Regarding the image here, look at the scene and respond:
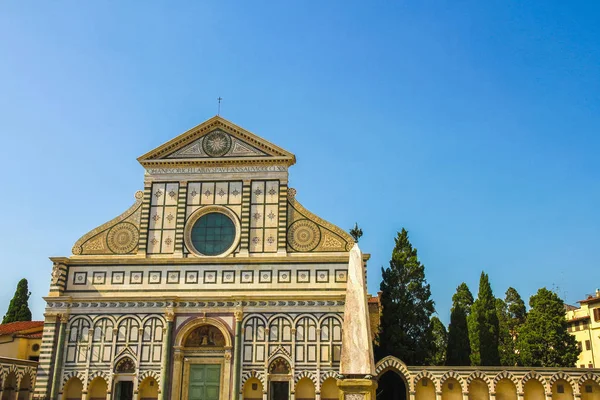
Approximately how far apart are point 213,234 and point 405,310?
35.5 ft

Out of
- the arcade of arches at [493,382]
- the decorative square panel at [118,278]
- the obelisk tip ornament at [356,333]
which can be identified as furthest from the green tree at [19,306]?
the obelisk tip ornament at [356,333]

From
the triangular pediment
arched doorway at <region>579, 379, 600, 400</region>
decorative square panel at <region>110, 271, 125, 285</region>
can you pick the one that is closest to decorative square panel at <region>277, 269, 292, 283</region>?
the triangular pediment

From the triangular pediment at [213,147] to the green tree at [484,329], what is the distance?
14.3m

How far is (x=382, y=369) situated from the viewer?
27.6m

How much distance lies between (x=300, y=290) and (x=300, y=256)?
5.21 feet

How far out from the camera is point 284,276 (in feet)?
97.3

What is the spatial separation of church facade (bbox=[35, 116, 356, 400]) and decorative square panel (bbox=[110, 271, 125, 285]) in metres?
0.05

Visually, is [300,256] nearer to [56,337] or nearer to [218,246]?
[218,246]

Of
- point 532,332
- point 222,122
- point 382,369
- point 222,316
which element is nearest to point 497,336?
point 532,332

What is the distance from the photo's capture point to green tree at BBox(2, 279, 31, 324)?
45.7 m

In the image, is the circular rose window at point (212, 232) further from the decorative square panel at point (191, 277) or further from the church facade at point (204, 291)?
the decorative square panel at point (191, 277)

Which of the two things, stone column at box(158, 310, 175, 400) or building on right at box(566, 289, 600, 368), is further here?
building on right at box(566, 289, 600, 368)

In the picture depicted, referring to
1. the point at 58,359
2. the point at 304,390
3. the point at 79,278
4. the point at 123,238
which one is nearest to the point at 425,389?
the point at 304,390

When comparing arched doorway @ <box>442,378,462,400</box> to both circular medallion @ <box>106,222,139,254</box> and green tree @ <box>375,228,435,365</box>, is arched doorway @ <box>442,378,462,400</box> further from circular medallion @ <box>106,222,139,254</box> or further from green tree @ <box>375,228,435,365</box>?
circular medallion @ <box>106,222,139,254</box>
